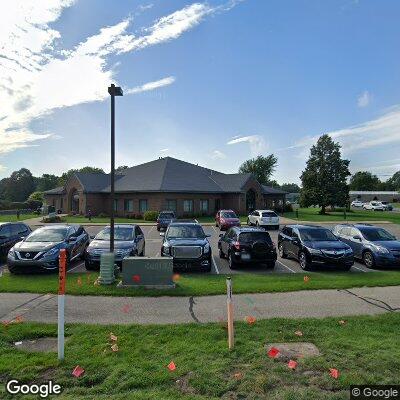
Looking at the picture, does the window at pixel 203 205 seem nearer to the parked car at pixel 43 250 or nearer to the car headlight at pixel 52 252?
the parked car at pixel 43 250

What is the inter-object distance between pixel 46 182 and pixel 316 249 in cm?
12797

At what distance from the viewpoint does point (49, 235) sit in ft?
44.8

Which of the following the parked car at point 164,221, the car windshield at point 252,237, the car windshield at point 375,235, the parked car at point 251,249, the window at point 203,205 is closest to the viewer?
the parked car at point 251,249

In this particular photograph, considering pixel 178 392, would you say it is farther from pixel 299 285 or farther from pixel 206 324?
pixel 299 285

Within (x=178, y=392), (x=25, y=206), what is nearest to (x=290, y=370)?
(x=178, y=392)

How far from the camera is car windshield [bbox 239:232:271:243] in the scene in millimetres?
13430

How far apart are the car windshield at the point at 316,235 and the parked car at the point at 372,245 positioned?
1293 mm

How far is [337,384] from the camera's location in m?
4.52

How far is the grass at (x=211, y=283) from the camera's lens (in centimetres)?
946

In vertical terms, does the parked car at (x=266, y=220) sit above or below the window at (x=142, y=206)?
below

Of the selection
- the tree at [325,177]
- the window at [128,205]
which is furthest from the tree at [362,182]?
the window at [128,205]
